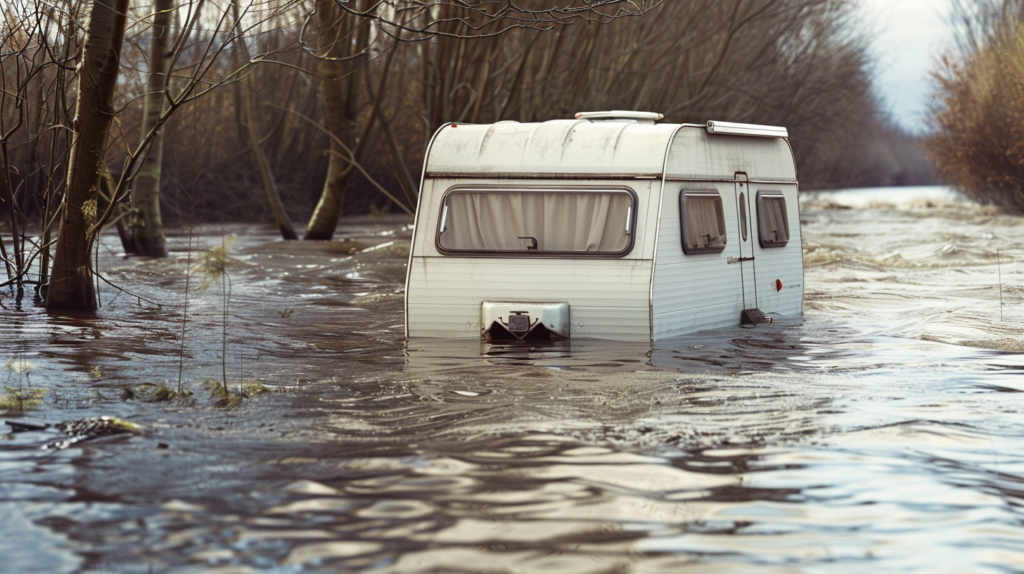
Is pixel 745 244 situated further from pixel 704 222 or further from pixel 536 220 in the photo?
pixel 536 220

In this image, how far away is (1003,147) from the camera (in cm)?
4159

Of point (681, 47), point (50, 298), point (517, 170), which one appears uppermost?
point (681, 47)

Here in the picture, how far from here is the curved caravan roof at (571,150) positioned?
11266 millimetres

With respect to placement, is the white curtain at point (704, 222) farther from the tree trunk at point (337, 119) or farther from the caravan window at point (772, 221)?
the tree trunk at point (337, 119)

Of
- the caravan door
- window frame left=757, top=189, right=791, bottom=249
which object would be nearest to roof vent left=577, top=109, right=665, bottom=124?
the caravan door

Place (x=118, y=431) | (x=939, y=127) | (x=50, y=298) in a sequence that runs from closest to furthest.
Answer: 1. (x=118, y=431)
2. (x=50, y=298)
3. (x=939, y=127)

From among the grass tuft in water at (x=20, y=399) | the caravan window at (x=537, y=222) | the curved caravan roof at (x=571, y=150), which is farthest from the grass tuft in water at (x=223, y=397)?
the curved caravan roof at (x=571, y=150)

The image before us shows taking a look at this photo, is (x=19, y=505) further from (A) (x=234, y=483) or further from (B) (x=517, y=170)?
(B) (x=517, y=170)

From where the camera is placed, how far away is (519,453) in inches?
273

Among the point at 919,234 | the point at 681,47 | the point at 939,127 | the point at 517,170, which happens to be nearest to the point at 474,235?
the point at 517,170

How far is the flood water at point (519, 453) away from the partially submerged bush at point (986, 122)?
29845 mm

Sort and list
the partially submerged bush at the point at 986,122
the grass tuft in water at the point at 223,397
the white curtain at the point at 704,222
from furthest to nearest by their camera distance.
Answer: the partially submerged bush at the point at 986,122 → the white curtain at the point at 704,222 → the grass tuft in water at the point at 223,397

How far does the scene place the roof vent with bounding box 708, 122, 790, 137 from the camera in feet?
39.3

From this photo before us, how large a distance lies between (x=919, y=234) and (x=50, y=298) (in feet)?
81.9
